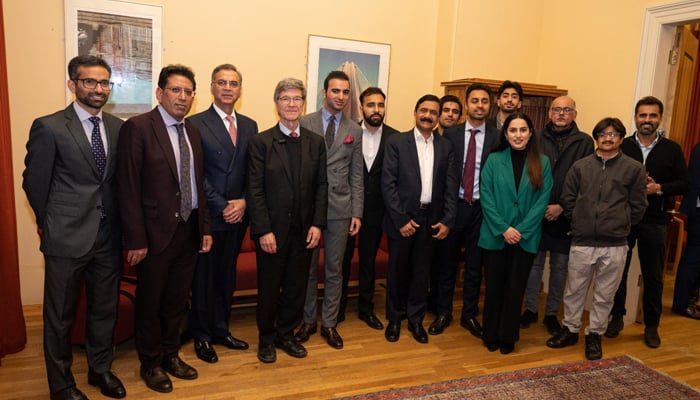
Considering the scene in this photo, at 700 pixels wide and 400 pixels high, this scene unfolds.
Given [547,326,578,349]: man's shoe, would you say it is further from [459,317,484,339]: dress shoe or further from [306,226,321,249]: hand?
[306,226,321,249]: hand

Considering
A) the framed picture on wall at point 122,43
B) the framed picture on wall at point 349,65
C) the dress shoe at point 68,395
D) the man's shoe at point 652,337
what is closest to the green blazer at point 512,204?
the man's shoe at point 652,337

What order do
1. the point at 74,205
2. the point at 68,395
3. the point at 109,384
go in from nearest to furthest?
the point at 74,205
the point at 68,395
the point at 109,384

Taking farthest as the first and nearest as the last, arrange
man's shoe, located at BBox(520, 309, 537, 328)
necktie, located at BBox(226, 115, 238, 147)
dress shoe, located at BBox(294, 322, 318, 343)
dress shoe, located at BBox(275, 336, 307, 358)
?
man's shoe, located at BBox(520, 309, 537, 328) < dress shoe, located at BBox(294, 322, 318, 343) < dress shoe, located at BBox(275, 336, 307, 358) < necktie, located at BBox(226, 115, 238, 147)

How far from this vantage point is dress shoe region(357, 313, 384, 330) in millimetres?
3859

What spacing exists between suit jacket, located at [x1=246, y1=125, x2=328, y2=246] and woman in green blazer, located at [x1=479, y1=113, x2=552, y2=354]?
125 centimetres

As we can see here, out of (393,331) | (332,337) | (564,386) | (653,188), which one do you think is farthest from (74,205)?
(653,188)

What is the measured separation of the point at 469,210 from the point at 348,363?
139cm

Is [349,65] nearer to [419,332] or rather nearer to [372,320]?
[372,320]

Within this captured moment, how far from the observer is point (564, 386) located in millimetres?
3094

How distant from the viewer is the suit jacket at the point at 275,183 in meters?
3.01

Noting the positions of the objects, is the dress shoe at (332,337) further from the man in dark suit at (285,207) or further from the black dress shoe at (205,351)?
the black dress shoe at (205,351)

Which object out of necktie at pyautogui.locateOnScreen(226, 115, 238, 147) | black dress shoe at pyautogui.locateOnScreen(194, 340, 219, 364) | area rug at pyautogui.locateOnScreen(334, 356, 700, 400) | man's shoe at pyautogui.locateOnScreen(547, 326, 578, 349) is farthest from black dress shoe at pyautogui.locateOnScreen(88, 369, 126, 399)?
man's shoe at pyautogui.locateOnScreen(547, 326, 578, 349)

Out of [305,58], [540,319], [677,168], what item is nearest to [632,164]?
[677,168]

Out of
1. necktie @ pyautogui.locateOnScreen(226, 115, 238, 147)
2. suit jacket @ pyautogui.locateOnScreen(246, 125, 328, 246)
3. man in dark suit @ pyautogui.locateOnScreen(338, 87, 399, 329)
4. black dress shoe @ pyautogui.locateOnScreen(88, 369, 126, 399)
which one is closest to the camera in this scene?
black dress shoe @ pyautogui.locateOnScreen(88, 369, 126, 399)
